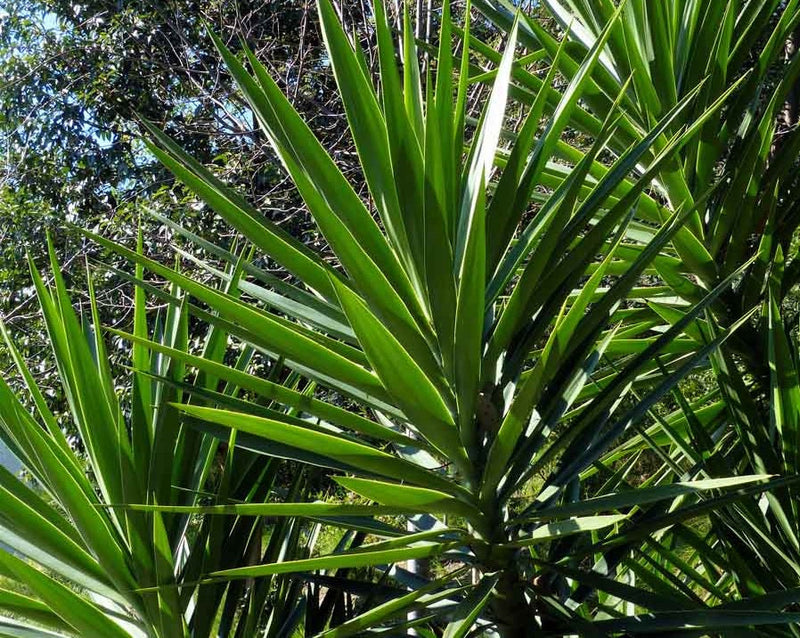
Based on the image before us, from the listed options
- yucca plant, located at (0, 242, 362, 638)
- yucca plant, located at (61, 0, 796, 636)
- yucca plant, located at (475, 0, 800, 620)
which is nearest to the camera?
yucca plant, located at (61, 0, 796, 636)

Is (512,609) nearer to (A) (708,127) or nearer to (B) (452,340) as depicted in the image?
(B) (452,340)

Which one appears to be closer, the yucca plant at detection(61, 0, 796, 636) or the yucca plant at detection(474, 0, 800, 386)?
the yucca plant at detection(61, 0, 796, 636)

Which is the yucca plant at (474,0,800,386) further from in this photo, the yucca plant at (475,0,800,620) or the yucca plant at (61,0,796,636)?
the yucca plant at (61,0,796,636)

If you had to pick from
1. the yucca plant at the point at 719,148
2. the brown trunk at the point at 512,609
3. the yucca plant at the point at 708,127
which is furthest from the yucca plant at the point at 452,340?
the yucca plant at the point at 708,127

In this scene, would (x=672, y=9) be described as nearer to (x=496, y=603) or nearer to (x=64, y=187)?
(x=496, y=603)

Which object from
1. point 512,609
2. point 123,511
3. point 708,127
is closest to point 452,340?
point 512,609

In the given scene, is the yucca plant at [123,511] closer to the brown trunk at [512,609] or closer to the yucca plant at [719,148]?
the brown trunk at [512,609]

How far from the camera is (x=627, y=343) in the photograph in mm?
1290

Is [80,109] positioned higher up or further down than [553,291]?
higher up

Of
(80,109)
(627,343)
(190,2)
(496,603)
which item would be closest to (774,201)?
(627,343)

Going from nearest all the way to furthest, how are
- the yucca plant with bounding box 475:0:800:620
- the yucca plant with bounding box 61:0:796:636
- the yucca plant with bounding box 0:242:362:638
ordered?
the yucca plant with bounding box 61:0:796:636
the yucca plant with bounding box 0:242:362:638
the yucca plant with bounding box 475:0:800:620

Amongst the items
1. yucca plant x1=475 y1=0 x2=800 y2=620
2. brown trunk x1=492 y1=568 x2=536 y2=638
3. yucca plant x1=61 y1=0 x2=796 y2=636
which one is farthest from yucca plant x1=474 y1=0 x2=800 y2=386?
brown trunk x1=492 y1=568 x2=536 y2=638

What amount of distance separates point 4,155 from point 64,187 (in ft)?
1.76

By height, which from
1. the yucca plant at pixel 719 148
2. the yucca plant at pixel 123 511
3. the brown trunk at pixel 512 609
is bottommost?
the brown trunk at pixel 512 609
